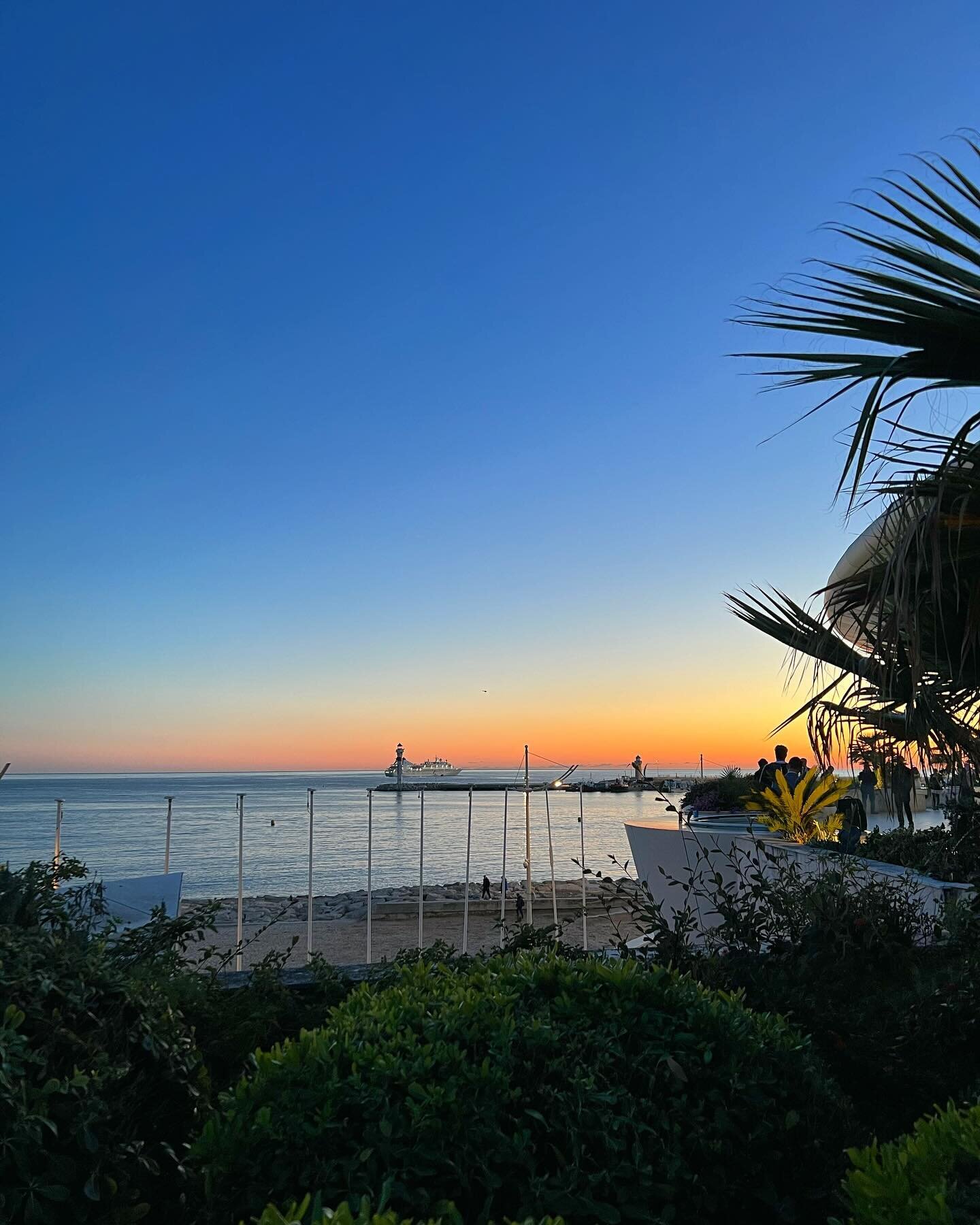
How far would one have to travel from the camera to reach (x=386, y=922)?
22.1m

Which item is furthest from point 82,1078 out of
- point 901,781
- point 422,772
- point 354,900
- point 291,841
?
point 422,772

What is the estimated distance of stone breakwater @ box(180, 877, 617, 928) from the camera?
81.5ft

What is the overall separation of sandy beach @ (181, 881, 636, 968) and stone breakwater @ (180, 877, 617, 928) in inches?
1.8

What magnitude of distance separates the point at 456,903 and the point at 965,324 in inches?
834

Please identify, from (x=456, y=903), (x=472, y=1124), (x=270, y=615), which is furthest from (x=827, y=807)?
(x=270, y=615)

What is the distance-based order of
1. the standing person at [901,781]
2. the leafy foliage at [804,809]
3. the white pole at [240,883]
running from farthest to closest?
the leafy foliage at [804,809] → the standing person at [901,781] → the white pole at [240,883]

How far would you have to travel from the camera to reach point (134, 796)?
394ft

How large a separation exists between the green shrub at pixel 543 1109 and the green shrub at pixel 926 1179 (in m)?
0.64

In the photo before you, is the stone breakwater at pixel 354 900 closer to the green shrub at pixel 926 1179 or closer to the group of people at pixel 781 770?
the group of people at pixel 781 770

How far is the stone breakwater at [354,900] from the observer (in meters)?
24.8

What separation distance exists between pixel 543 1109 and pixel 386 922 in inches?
835

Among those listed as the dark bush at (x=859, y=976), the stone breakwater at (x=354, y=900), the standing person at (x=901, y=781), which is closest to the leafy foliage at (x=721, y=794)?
the standing person at (x=901, y=781)

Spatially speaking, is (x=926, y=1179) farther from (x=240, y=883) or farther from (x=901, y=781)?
(x=240, y=883)

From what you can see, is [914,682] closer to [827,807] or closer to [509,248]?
[827,807]
